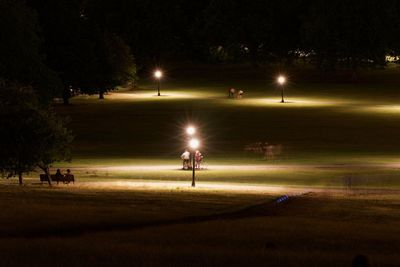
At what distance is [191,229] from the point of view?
862 inches

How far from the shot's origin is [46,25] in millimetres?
92812

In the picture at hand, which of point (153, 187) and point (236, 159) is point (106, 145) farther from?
point (153, 187)

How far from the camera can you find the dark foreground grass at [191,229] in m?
16.2

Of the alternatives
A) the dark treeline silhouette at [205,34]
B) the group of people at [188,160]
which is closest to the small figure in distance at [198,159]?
the group of people at [188,160]

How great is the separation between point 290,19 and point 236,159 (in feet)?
259

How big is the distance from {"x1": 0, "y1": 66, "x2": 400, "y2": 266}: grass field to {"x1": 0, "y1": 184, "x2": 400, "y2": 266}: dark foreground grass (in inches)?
1.5

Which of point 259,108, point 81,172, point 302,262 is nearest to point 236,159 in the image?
point 81,172

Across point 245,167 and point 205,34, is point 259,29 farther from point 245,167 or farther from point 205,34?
point 245,167

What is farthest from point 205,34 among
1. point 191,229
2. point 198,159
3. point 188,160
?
point 191,229

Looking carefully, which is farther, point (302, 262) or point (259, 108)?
point (259, 108)

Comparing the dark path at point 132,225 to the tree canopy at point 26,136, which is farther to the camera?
the tree canopy at point 26,136

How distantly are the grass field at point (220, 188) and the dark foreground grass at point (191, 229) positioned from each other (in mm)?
39

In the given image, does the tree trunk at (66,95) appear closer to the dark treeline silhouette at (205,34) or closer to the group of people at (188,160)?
the dark treeline silhouette at (205,34)

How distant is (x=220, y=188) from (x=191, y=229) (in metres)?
15.5
